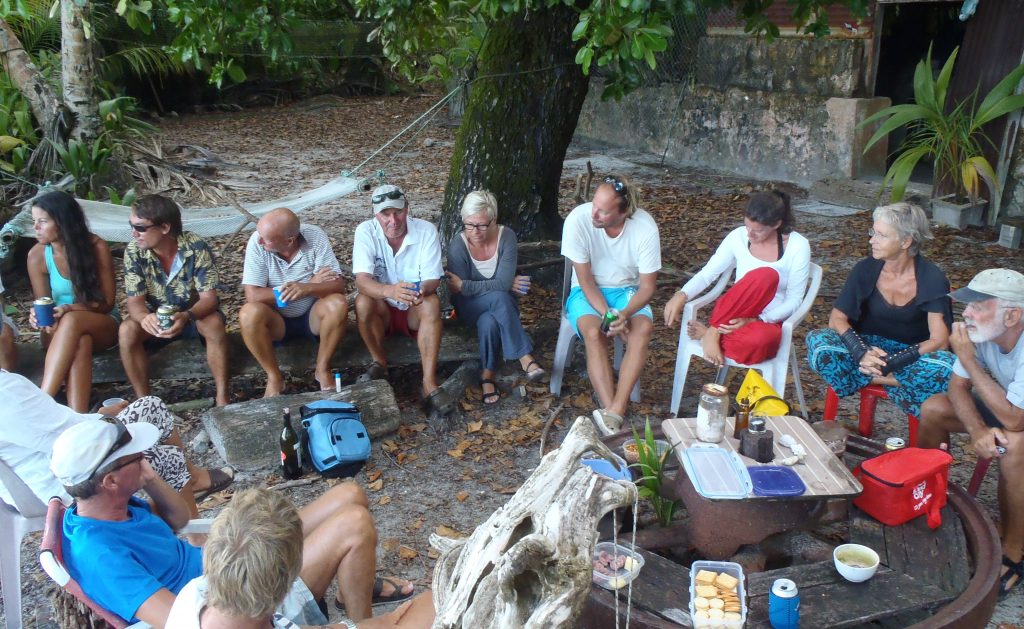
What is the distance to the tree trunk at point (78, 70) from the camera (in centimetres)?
695

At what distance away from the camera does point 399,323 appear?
5.11 m

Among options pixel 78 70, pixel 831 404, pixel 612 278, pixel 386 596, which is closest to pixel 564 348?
pixel 612 278

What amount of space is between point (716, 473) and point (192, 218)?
192 inches

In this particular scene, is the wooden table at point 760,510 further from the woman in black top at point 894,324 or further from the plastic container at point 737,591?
the woman in black top at point 894,324

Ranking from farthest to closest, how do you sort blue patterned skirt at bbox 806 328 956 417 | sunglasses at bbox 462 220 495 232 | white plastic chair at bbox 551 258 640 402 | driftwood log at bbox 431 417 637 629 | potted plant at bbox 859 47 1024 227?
potted plant at bbox 859 47 1024 227 < white plastic chair at bbox 551 258 640 402 < sunglasses at bbox 462 220 495 232 < blue patterned skirt at bbox 806 328 956 417 < driftwood log at bbox 431 417 637 629

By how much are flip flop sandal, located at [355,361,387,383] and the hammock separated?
4.96 ft

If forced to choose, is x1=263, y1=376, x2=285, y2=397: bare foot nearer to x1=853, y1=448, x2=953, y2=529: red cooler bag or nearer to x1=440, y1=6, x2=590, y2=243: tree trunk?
x1=440, y1=6, x2=590, y2=243: tree trunk

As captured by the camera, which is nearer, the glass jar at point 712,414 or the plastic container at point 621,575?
the plastic container at point 621,575

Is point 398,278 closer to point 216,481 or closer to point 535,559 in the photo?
point 216,481

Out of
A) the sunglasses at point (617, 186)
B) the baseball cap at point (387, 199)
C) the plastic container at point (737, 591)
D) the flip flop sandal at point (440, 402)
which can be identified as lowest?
the flip flop sandal at point (440, 402)

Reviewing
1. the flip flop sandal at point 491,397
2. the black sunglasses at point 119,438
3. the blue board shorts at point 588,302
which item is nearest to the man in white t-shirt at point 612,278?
the blue board shorts at point 588,302

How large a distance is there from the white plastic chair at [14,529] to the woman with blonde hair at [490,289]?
2459 mm

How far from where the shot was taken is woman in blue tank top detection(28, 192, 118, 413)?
14.9 feet

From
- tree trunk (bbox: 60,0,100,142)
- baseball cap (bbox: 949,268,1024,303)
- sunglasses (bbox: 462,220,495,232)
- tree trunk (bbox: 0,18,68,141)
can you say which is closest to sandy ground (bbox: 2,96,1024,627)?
sunglasses (bbox: 462,220,495,232)
